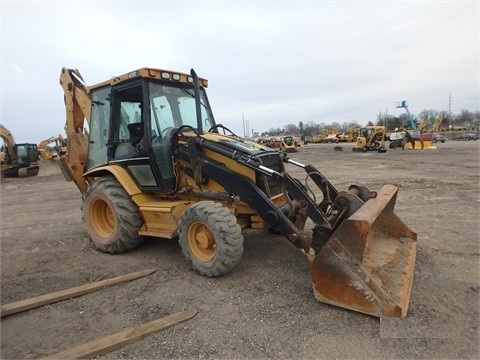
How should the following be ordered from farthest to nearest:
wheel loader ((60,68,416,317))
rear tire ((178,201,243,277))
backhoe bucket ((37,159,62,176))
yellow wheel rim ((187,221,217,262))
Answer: backhoe bucket ((37,159,62,176)), yellow wheel rim ((187,221,217,262)), rear tire ((178,201,243,277)), wheel loader ((60,68,416,317))

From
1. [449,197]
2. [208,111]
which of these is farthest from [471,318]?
[449,197]

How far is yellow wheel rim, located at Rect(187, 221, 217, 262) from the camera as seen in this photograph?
4.15m

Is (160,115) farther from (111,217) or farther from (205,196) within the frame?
(111,217)

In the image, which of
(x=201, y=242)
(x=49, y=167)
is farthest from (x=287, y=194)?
(x=49, y=167)

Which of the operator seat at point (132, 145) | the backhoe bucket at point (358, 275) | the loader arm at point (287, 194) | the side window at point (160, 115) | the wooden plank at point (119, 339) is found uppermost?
the side window at point (160, 115)

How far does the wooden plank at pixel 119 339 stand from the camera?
2.81 m

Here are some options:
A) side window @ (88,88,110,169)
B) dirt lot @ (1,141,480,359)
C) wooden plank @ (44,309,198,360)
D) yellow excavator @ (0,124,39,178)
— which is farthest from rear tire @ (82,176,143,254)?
yellow excavator @ (0,124,39,178)

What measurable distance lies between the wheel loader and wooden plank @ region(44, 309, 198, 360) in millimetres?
879

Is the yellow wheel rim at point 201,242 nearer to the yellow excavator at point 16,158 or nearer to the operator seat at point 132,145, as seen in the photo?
the operator seat at point 132,145

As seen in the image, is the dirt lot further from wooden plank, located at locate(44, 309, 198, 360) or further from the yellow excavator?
the yellow excavator

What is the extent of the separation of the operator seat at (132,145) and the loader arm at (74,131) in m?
1.07

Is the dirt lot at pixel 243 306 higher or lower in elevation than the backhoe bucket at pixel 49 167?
lower

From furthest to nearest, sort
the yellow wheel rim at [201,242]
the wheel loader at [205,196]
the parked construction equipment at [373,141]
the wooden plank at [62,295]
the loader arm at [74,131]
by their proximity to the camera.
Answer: the parked construction equipment at [373,141] < the loader arm at [74,131] < the yellow wheel rim at [201,242] < the wooden plank at [62,295] < the wheel loader at [205,196]

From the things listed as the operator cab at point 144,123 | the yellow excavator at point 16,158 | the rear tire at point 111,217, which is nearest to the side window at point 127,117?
the operator cab at point 144,123
